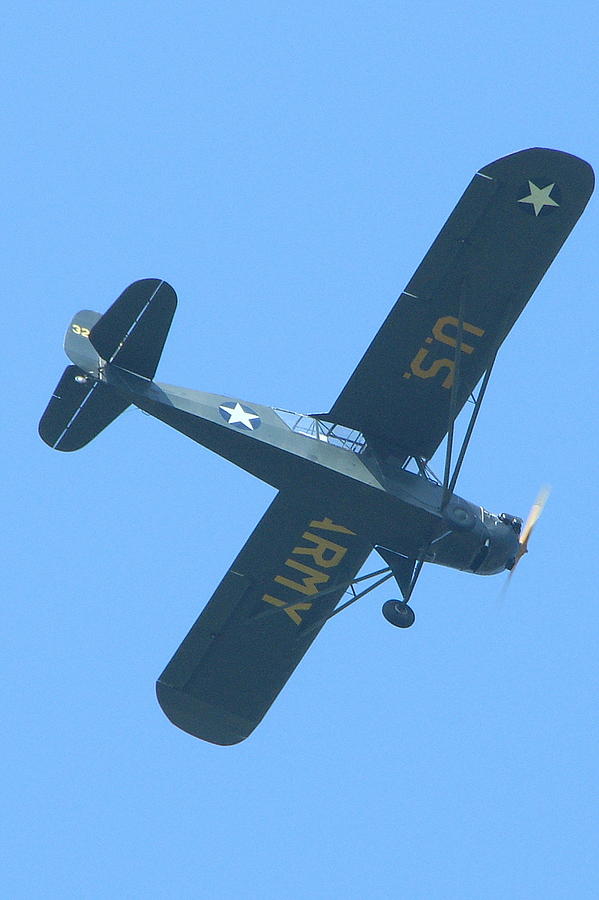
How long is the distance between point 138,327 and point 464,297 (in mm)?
3822

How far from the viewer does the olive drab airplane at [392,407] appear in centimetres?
1789

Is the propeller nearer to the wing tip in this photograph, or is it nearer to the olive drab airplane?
the olive drab airplane

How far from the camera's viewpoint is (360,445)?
755 inches

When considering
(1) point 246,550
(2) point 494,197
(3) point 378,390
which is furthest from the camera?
(1) point 246,550

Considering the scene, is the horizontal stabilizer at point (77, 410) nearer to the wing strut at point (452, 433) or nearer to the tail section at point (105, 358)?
the tail section at point (105, 358)

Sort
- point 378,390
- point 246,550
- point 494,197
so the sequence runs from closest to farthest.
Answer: point 494,197 < point 378,390 < point 246,550

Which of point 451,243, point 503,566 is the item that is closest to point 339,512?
point 503,566

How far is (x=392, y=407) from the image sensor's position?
1914 cm

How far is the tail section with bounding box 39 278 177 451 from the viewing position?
704 inches

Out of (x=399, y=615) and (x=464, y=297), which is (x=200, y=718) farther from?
(x=464, y=297)

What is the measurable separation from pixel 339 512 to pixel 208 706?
13.2 feet

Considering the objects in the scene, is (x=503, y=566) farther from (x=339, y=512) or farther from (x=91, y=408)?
(x=91, y=408)

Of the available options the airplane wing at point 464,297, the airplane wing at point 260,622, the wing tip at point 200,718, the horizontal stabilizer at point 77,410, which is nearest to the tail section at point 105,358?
the horizontal stabilizer at point 77,410

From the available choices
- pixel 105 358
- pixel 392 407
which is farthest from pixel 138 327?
pixel 392 407
